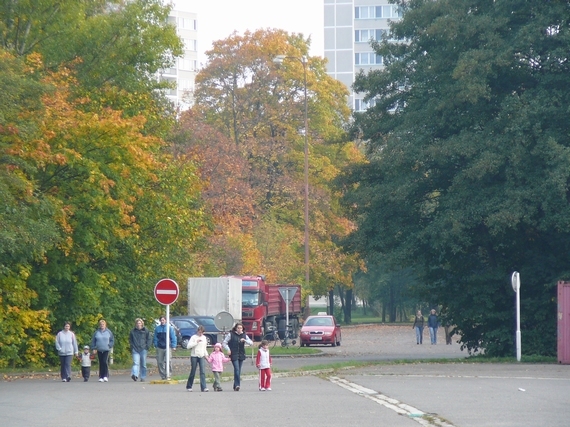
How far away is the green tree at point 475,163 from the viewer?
3331cm

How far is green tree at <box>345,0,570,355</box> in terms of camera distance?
33.3 meters

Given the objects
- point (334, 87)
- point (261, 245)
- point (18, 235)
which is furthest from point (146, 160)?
point (334, 87)

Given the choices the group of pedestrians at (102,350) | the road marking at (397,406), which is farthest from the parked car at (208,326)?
the road marking at (397,406)

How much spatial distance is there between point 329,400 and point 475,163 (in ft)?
50.9

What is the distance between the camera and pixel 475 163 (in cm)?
3350

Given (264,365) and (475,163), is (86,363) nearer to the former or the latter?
(264,365)

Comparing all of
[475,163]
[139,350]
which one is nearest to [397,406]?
[139,350]

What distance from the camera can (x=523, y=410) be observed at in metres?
17.1

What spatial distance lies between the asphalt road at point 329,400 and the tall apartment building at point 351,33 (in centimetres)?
12209

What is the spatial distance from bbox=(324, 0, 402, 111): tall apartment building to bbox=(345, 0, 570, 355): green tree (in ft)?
366

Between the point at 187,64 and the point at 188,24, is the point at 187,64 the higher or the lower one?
the lower one

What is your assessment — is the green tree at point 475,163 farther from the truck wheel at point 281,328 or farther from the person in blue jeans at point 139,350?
the truck wheel at point 281,328

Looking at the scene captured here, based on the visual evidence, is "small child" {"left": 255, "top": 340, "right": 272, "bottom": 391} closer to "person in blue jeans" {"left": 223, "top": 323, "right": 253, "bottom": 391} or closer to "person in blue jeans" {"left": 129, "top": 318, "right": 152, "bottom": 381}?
"person in blue jeans" {"left": 223, "top": 323, "right": 253, "bottom": 391}

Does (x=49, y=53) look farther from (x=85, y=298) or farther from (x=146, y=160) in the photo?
(x=85, y=298)
